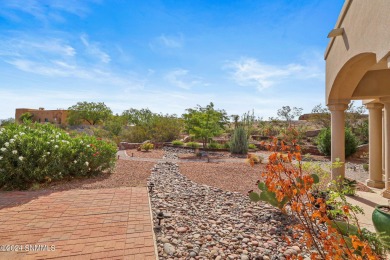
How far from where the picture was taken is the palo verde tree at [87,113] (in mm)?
34812

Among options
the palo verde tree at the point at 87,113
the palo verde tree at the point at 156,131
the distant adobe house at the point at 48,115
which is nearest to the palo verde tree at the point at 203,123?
the palo verde tree at the point at 156,131

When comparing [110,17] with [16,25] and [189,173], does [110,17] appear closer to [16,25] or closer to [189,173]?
[16,25]

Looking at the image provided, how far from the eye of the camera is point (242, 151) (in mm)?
13016

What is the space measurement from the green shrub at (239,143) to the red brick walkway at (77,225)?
29.7 ft

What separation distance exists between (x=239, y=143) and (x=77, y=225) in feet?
35.3

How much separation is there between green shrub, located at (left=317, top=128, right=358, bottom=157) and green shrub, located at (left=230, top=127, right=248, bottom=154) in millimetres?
4373

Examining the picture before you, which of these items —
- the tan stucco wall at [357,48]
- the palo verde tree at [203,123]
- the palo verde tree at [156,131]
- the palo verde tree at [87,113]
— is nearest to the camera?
the tan stucco wall at [357,48]

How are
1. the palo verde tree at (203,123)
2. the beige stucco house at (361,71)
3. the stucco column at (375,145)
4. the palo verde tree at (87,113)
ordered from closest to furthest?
the beige stucco house at (361,71)
the stucco column at (375,145)
the palo verde tree at (203,123)
the palo verde tree at (87,113)

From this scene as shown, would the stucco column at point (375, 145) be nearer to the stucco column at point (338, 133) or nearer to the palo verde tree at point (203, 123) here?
the stucco column at point (338, 133)

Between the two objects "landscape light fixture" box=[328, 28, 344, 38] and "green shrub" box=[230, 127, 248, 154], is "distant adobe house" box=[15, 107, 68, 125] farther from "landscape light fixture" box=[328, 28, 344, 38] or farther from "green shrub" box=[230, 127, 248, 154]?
"landscape light fixture" box=[328, 28, 344, 38]

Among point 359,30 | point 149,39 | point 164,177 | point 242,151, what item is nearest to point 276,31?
point 359,30

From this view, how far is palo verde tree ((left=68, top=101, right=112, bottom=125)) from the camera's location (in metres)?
34.8

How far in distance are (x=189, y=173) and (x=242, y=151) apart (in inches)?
255

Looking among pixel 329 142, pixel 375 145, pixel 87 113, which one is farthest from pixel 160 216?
pixel 87 113
